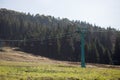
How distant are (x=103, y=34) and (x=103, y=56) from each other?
125 feet

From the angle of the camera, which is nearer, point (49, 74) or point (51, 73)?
point (49, 74)

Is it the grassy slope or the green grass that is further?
the grassy slope

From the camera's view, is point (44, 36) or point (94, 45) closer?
point (94, 45)

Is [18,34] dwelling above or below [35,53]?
above

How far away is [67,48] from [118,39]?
17829mm

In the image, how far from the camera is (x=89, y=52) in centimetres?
8431

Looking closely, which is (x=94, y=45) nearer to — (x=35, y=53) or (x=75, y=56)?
(x=75, y=56)

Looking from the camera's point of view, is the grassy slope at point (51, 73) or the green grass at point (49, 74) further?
Answer: the grassy slope at point (51, 73)

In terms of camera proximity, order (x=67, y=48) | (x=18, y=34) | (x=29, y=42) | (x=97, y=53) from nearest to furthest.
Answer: (x=97, y=53) < (x=67, y=48) < (x=29, y=42) < (x=18, y=34)

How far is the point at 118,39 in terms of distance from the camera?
8969 cm

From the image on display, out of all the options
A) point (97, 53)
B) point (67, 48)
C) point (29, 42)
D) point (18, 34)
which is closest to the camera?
point (97, 53)

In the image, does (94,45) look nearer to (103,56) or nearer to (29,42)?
(103,56)

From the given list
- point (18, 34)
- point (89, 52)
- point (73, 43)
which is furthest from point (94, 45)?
point (18, 34)

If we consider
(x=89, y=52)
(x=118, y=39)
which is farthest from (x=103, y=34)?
(x=89, y=52)
